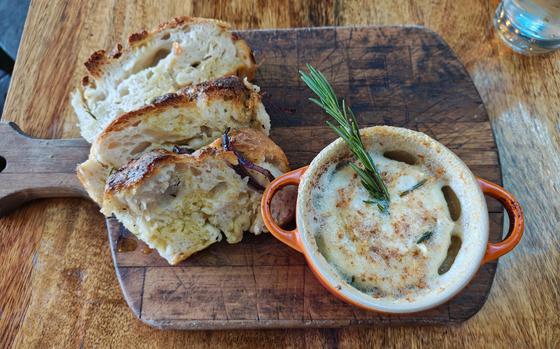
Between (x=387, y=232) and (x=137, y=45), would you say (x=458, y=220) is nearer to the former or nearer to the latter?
(x=387, y=232)

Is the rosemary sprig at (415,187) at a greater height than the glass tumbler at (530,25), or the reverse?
the glass tumbler at (530,25)

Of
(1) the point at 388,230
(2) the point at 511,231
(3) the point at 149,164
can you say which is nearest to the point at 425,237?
(1) the point at 388,230

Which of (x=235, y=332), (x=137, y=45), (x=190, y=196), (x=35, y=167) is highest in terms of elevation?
(x=137, y=45)

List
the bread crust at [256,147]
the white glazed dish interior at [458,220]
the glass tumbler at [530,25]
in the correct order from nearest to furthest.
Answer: the white glazed dish interior at [458,220] < the bread crust at [256,147] < the glass tumbler at [530,25]

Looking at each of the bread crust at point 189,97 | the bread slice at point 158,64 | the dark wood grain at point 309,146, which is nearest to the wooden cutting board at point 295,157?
the dark wood grain at point 309,146

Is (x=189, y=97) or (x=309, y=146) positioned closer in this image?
(x=189, y=97)

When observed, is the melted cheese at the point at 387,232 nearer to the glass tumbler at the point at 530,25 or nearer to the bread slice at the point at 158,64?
the bread slice at the point at 158,64
